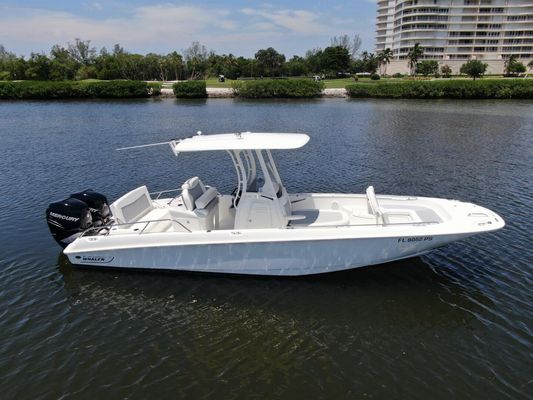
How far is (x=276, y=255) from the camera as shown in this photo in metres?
8.94

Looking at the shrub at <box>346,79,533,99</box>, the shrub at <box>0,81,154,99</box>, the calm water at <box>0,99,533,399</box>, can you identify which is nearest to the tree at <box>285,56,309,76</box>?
the shrub at <box>346,79,533,99</box>

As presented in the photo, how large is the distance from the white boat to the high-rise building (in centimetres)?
11875

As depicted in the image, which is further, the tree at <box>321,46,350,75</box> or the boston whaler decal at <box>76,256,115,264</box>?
the tree at <box>321,46,350,75</box>

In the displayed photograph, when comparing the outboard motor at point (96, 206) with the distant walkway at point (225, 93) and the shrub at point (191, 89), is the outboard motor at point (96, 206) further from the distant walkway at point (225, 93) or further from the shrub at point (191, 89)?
the distant walkway at point (225, 93)

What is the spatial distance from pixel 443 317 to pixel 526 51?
434 feet

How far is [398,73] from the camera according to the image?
112000 millimetres

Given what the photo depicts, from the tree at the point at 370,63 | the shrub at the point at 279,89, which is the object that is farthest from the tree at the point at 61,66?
the tree at the point at 370,63

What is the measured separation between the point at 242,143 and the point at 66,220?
4723mm

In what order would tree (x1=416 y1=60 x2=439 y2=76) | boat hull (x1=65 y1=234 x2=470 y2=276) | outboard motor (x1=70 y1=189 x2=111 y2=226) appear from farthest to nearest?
tree (x1=416 y1=60 x2=439 y2=76)
outboard motor (x1=70 y1=189 x2=111 y2=226)
boat hull (x1=65 y1=234 x2=470 y2=276)

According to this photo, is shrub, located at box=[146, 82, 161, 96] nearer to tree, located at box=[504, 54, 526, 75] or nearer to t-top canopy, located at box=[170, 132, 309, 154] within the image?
t-top canopy, located at box=[170, 132, 309, 154]

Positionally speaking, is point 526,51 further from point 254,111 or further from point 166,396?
point 166,396

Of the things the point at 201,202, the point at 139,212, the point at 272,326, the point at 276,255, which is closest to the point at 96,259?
the point at 139,212

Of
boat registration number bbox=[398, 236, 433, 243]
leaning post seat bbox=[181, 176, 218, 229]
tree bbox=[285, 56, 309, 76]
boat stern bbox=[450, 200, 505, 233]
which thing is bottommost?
boat registration number bbox=[398, 236, 433, 243]

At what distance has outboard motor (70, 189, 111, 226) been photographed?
10.5m
